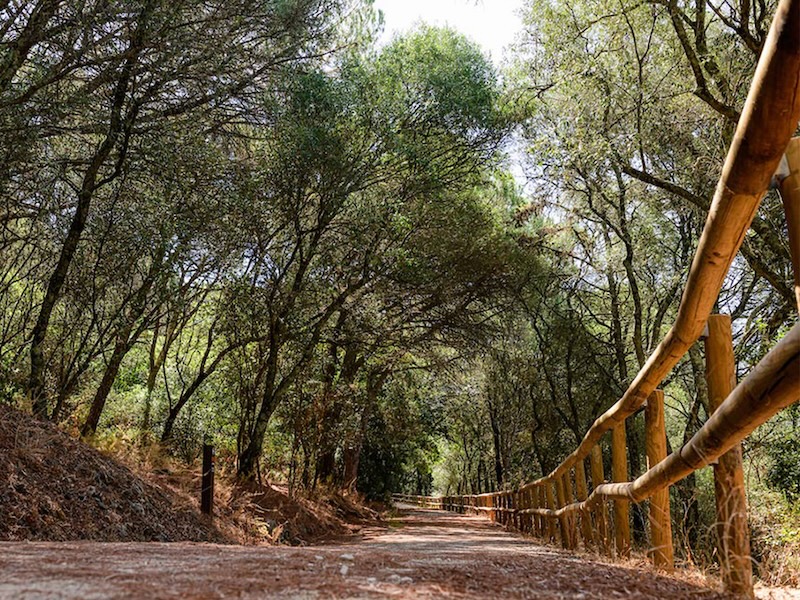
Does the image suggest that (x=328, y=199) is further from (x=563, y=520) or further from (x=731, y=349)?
(x=731, y=349)

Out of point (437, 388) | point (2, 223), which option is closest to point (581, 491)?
point (2, 223)

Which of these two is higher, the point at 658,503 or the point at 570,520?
the point at 658,503

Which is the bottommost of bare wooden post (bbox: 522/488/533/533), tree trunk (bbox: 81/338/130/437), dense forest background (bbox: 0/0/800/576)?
bare wooden post (bbox: 522/488/533/533)

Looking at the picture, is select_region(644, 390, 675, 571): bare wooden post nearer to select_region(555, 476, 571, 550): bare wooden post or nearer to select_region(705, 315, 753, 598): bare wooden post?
select_region(705, 315, 753, 598): bare wooden post

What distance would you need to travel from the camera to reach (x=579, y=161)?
10.5 m

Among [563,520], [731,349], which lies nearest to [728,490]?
[731,349]

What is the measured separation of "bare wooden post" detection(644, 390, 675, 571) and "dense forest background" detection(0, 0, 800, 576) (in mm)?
201

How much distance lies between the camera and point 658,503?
12.3 feet

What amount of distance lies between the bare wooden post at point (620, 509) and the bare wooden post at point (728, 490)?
1.60 metres

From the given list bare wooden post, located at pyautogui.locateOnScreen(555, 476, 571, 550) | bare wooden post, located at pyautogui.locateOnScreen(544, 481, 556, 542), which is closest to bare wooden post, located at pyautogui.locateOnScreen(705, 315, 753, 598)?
bare wooden post, located at pyautogui.locateOnScreen(555, 476, 571, 550)

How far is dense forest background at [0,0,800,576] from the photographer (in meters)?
7.95

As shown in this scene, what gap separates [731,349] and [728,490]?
27.0 inches

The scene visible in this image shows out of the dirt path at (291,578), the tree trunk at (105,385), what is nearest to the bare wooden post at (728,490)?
the dirt path at (291,578)

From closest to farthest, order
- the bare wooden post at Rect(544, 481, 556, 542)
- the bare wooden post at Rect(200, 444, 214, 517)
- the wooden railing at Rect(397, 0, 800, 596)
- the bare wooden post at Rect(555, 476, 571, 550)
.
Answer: the wooden railing at Rect(397, 0, 800, 596) < the bare wooden post at Rect(555, 476, 571, 550) < the bare wooden post at Rect(200, 444, 214, 517) < the bare wooden post at Rect(544, 481, 556, 542)
